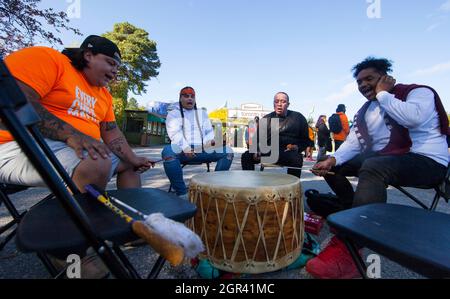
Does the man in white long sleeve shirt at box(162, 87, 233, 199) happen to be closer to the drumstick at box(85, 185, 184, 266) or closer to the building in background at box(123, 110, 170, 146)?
the drumstick at box(85, 185, 184, 266)

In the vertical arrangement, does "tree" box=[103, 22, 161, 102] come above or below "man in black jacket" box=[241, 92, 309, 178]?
above

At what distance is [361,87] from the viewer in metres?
2.20

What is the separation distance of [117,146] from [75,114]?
0.43m

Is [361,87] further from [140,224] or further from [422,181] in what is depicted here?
[140,224]

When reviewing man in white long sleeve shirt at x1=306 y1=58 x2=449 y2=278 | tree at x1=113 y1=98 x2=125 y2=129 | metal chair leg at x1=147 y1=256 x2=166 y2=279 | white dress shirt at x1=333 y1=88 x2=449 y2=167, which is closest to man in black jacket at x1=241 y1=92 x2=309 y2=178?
man in white long sleeve shirt at x1=306 y1=58 x2=449 y2=278

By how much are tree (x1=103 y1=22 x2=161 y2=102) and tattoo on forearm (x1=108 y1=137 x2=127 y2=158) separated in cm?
1673

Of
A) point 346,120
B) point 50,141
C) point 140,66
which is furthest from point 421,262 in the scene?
point 140,66

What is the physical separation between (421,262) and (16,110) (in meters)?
1.25

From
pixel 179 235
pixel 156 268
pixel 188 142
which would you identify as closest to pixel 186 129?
pixel 188 142

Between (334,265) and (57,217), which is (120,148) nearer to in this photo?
(57,217)

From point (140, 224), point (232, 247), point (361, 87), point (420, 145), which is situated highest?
point (361, 87)

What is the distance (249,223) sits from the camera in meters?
1.39

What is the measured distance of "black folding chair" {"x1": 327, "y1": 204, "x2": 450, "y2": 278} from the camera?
0.71 meters

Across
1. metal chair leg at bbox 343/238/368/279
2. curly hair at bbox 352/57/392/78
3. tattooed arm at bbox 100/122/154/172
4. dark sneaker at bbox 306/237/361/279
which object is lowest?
dark sneaker at bbox 306/237/361/279
